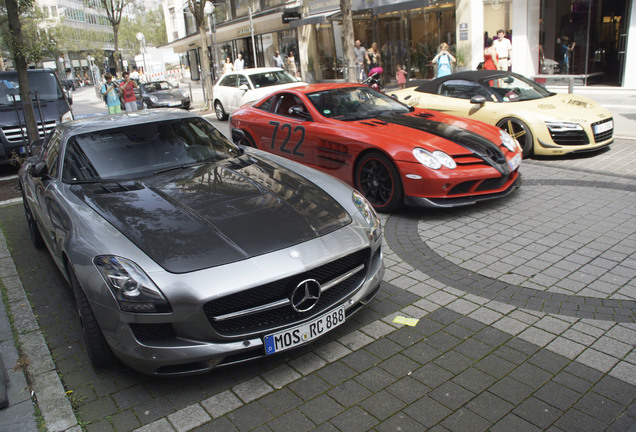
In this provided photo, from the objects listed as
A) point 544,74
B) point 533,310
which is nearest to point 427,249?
point 533,310

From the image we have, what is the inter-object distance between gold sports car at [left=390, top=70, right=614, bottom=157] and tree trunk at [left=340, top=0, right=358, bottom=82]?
449 centimetres

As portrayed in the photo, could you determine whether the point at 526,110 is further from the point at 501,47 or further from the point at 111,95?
the point at 111,95

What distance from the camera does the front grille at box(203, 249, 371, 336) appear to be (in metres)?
3.02

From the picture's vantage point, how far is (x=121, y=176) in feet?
14.5

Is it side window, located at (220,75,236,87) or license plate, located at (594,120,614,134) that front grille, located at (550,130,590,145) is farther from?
side window, located at (220,75,236,87)

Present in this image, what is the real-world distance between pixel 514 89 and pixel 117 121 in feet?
22.3

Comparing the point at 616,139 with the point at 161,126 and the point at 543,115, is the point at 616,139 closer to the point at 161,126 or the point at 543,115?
the point at 543,115

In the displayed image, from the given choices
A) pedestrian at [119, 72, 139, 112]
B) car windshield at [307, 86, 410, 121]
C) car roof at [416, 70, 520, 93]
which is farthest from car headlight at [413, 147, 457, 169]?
pedestrian at [119, 72, 139, 112]

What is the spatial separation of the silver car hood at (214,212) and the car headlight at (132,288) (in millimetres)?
138

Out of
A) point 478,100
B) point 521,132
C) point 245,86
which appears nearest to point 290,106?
point 478,100

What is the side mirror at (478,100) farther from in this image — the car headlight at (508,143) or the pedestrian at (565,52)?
the pedestrian at (565,52)

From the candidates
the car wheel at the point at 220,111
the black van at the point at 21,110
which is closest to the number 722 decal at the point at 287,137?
the black van at the point at 21,110

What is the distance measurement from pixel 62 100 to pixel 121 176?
923 centimetres

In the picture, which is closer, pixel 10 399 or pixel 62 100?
pixel 10 399
